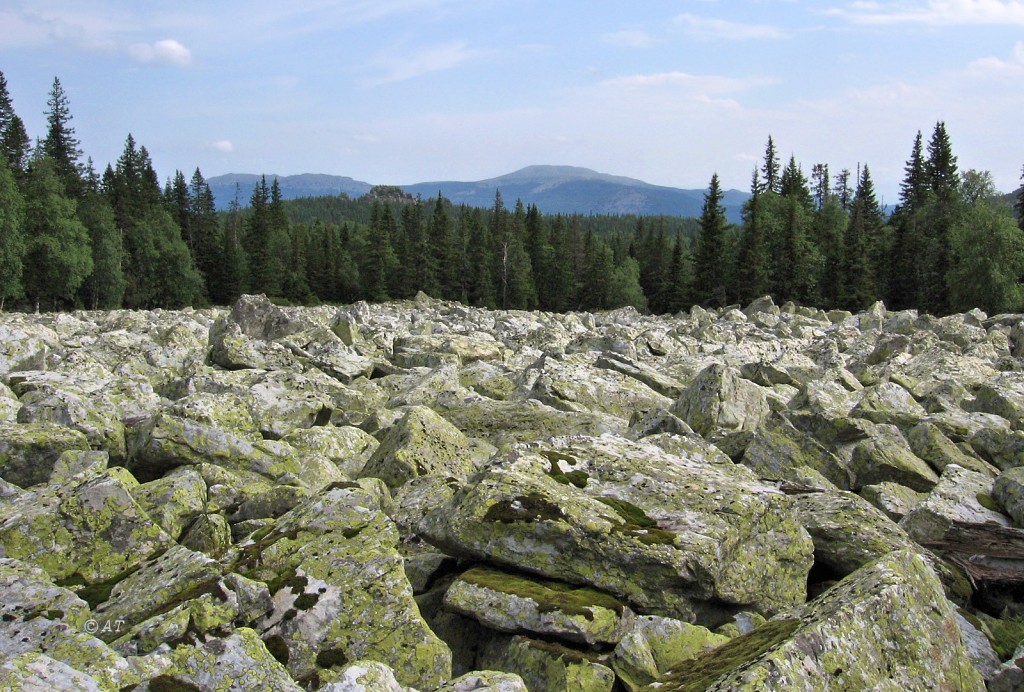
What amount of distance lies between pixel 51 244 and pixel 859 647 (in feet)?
246

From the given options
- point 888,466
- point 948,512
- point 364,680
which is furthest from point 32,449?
point 888,466

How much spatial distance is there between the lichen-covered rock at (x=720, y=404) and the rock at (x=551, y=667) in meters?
6.88

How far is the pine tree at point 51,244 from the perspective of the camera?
220ft

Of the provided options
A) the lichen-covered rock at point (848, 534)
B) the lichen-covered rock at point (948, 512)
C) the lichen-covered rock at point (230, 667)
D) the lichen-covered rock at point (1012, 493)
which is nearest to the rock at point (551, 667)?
the lichen-covered rock at point (230, 667)

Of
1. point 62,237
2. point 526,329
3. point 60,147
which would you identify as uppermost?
point 60,147

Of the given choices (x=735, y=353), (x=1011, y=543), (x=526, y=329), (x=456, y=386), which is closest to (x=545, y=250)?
(x=526, y=329)

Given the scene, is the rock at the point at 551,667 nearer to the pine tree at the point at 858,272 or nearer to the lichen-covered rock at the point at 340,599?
the lichen-covered rock at the point at 340,599

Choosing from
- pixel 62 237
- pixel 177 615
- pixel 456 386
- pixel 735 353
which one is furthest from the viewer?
pixel 62 237

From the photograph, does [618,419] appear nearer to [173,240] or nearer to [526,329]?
[526,329]

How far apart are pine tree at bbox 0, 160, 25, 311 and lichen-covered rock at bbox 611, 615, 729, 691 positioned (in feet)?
225

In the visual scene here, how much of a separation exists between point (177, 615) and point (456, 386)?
10.3m

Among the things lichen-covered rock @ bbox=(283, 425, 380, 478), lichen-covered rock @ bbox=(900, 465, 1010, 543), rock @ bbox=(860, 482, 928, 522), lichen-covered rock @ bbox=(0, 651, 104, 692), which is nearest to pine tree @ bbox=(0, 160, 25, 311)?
lichen-covered rock @ bbox=(283, 425, 380, 478)

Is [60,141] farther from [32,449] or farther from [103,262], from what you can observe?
[32,449]

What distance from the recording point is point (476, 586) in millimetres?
6371
